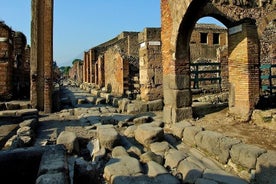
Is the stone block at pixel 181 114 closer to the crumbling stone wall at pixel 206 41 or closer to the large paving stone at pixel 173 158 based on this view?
the large paving stone at pixel 173 158

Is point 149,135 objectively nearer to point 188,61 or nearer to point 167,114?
point 167,114

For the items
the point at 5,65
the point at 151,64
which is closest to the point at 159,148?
the point at 151,64

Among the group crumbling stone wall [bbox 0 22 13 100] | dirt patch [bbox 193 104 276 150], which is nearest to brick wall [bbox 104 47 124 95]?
crumbling stone wall [bbox 0 22 13 100]

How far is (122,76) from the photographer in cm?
1404

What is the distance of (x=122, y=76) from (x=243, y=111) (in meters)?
7.90

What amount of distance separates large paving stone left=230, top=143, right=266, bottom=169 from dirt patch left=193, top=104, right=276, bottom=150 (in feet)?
2.07

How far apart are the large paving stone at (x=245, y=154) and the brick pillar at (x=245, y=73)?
2.63m

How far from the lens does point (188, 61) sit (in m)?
8.12

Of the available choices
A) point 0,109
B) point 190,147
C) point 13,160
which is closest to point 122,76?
point 0,109

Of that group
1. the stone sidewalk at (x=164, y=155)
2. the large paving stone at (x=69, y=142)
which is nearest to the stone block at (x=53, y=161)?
the stone sidewalk at (x=164, y=155)

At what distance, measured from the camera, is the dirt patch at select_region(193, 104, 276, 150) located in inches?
215

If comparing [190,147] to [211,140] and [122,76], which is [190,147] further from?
[122,76]

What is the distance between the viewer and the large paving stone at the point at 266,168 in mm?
3914

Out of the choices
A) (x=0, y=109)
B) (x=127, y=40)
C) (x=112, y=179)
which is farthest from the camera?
(x=127, y=40)
